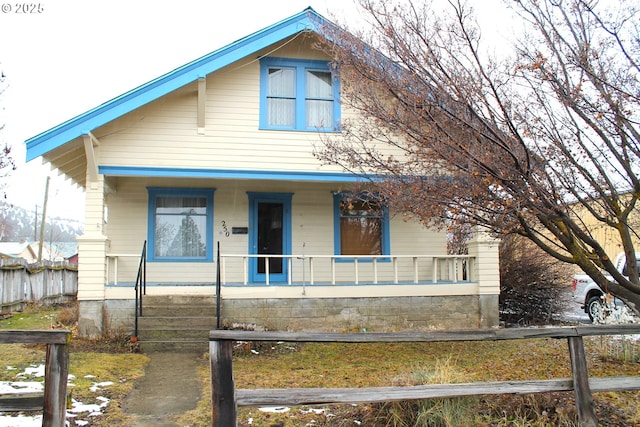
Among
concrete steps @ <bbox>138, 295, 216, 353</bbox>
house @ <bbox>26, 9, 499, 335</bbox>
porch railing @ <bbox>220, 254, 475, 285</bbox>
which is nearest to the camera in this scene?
concrete steps @ <bbox>138, 295, 216, 353</bbox>

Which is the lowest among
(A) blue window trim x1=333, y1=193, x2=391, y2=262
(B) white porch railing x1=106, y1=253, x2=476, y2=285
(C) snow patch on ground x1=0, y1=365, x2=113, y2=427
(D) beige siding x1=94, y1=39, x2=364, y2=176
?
(C) snow patch on ground x1=0, y1=365, x2=113, y2=427

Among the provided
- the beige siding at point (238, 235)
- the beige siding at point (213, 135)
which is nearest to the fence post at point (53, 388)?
the beige siding at point (213, 135)

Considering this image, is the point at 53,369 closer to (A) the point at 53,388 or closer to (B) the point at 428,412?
(A) the point at 53,388

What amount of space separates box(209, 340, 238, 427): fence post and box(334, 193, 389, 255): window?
8716 millimetres

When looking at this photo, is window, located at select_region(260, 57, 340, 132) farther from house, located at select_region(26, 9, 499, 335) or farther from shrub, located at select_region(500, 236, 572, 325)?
shrub, located at select_region(500, 236, 572, 325)

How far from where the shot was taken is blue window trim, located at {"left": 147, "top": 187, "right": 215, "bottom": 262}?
39.7ft

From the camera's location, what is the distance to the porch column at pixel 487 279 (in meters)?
11.8

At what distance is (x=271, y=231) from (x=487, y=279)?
510 centimetres

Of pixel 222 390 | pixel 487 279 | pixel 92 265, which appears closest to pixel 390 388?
pixel 222 390

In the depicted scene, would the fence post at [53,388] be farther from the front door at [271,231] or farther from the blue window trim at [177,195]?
the front door at [271,231]

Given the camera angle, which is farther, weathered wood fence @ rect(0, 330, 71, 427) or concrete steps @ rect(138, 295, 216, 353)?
concrete steps @ rect(138, 295, 216, 353)

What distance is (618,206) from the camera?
20.2 ft

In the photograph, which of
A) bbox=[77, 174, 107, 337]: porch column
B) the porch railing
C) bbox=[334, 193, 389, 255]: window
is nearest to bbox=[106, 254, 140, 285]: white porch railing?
bbox=[77, 174, 107, 337]: porch column

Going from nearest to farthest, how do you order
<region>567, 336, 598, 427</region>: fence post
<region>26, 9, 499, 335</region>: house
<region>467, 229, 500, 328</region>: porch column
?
<region>567, 336, 598, 427</region>: fence post, <region>26, 9, 499, 335</region>: house, <region>467, 229, 500, 328</region>: porch column
